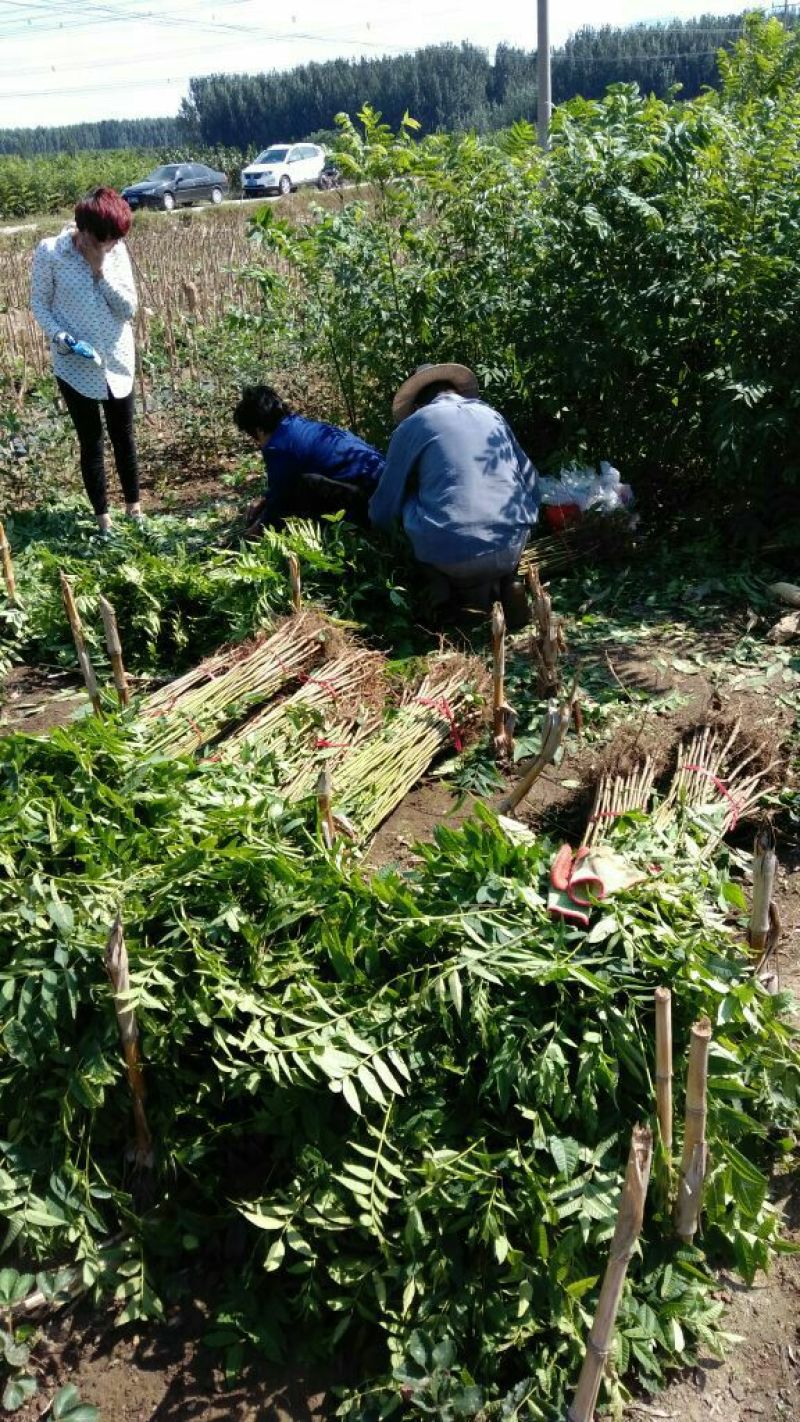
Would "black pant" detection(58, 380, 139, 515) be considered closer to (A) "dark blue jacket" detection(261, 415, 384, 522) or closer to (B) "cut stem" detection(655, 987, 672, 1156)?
(A) "dark blue jacket" detection(261, 415, 384, 522)

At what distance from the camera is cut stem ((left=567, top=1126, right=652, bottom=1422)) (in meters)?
1.68

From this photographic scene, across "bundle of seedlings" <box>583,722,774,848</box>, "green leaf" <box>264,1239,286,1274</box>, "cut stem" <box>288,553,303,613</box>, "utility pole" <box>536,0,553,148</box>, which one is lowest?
"green leaf" <box>264,1239,286,1274</box>

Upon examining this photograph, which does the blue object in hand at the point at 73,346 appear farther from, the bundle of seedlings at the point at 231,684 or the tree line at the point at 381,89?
the tree line at the point at 381,89

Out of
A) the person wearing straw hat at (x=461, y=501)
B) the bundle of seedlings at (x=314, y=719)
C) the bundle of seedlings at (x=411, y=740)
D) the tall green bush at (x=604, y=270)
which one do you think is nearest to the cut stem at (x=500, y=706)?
the bundle of seedlings at (x=411, y=740)

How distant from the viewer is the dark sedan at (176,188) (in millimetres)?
32750

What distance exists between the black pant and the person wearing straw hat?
5.94 ft

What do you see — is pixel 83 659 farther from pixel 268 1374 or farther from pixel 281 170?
pixel 281 170

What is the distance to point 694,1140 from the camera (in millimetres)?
2172

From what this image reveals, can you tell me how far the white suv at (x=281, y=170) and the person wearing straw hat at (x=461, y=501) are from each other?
3176 cm

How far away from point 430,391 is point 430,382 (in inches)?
2.9

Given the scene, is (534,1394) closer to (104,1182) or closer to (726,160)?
(104,1182)

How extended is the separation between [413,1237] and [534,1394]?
352 mm

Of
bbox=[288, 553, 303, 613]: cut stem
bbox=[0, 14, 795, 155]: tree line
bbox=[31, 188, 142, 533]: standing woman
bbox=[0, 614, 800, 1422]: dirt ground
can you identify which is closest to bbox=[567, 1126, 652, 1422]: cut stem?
bbox=[0, 614, 800, 1422]: dirt ground

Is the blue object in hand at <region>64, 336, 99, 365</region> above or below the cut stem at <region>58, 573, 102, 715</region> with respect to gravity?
above
